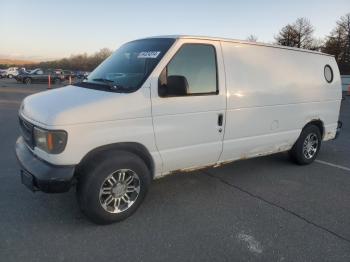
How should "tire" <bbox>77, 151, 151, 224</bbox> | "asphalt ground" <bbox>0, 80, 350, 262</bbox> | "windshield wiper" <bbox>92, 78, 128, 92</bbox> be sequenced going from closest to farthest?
"asphalt ground" <bbox>0, 80, 350, 262</bbox> → "tire" <bbox>77, 151, 151, 224</bbox> → "windshield wiper" <bbox>92, 78, 128, 92</bbox>

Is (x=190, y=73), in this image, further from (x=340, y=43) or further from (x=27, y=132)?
(x=340, y=43)

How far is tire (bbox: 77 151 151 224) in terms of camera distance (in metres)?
3.60

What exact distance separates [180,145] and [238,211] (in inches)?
42.9

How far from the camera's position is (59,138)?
3.40 m

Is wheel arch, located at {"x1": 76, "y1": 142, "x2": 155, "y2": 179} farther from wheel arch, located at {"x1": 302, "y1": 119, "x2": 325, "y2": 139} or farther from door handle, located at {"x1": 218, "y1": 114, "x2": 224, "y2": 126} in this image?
wheel arch, located at {"x1": 302, "y1": 119, "x2": 325, "y2": 139}

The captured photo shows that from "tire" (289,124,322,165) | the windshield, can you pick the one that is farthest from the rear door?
"tire" (289,124,322,165)

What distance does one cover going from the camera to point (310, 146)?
6.32 metres

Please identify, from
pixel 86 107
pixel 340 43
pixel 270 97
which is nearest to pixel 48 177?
pixel 86 107

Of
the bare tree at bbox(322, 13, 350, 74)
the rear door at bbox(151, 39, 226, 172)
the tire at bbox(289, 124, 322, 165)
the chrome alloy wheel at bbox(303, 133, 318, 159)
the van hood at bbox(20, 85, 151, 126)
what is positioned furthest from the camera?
the bare tree at bbox(322, 13, 350, 74)

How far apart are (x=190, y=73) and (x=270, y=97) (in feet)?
5.15

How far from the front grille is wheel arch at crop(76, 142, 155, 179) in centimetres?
68

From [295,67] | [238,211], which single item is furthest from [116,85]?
[295,67]

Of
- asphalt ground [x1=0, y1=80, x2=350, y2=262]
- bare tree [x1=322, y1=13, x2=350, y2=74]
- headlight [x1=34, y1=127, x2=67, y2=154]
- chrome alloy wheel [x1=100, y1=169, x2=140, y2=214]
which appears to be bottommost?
asphalt ground [x1=0, y1=80, x2=350, y2=262]

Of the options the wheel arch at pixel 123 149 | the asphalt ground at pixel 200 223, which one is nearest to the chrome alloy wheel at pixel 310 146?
the asphalt ground at pixel 200 223
